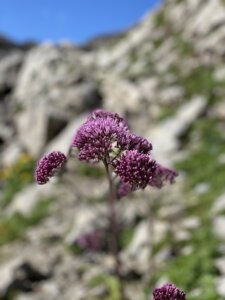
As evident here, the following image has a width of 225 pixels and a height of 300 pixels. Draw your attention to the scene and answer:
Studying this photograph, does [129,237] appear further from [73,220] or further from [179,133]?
[179,133]

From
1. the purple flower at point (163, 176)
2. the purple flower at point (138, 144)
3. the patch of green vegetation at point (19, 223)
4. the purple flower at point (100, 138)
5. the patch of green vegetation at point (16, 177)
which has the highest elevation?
the patch of green vegetation at point (16, 177)

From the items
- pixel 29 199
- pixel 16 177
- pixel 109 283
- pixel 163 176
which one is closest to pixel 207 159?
pixel 29 199

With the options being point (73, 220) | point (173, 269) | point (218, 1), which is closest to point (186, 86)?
point (218, 1)

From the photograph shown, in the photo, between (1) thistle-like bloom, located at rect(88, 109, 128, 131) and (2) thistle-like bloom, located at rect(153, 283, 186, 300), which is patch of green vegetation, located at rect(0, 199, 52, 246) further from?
(2) thistle-like bloom, located at rect(153, 283, 186, 300)

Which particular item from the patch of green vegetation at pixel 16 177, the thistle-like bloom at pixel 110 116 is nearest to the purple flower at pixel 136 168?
the thistle-like bloom at pixel 110 116

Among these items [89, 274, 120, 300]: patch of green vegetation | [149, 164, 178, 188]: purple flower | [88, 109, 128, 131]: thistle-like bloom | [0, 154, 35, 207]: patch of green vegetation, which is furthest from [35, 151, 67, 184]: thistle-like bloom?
[0, 154, 35, 207]: patch of green vegetation

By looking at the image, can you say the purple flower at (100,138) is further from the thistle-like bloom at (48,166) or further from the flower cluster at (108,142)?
the thistle-like bloom at (48,166)
